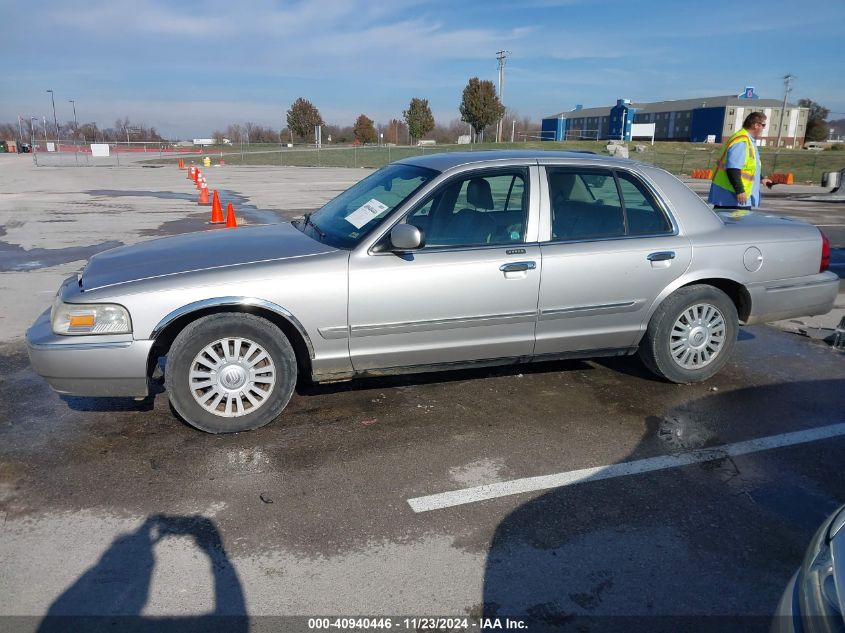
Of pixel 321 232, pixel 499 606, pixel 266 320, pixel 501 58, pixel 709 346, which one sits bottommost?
pixel 499 606

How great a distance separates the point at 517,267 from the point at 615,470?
4.57 ft

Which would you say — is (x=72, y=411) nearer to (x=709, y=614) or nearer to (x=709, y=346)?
(x=709, y=614)

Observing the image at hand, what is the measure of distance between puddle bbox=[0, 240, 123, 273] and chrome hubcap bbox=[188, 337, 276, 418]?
6.50 m

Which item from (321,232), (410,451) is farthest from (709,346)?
(321,232)

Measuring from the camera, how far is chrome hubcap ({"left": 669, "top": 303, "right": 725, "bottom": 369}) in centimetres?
483

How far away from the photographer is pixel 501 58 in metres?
71.0

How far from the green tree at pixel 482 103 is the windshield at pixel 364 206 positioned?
72.7 metres

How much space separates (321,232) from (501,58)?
72.3 metres

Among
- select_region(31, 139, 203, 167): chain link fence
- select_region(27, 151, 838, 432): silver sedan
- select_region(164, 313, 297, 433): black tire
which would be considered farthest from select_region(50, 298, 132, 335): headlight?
select_region(31, 139, 203, 167): chain link fence

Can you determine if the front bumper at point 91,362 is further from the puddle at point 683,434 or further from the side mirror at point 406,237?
the puddle at point 683,434

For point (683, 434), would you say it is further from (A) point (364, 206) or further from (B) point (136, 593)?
(B) point (136, 593)

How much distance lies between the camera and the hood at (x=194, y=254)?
13.1 ft

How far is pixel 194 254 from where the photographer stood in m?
4.24

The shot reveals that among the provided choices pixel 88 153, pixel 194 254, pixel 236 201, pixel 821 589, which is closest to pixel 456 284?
pixel 194 254
